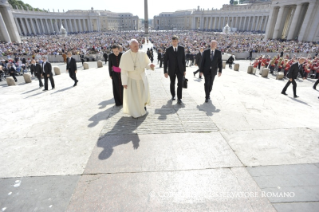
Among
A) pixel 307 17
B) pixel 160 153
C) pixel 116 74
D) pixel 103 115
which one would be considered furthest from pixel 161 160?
pixel 307 17

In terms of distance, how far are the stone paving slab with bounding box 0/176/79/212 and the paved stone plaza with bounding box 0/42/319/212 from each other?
0.04 feet

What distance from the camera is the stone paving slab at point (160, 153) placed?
2.74 meters

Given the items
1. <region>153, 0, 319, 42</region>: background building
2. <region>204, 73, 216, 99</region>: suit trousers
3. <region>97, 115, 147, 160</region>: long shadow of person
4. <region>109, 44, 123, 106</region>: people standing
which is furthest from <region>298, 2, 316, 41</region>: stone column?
<region>97, 115, 147, 160</region>: long shadow of person

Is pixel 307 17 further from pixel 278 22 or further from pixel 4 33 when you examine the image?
pixel 4 33

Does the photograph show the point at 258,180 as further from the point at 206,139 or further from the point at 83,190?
the point at 83,190

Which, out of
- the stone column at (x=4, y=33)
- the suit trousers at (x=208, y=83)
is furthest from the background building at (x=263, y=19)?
the stone column at (x=4, y=33)

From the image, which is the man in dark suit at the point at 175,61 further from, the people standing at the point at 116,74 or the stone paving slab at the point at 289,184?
the stone paving slab at the point at 289,184

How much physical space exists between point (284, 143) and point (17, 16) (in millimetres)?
89174

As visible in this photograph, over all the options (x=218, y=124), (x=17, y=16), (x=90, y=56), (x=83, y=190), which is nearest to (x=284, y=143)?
(x=218, y=124)

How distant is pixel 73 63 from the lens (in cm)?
870

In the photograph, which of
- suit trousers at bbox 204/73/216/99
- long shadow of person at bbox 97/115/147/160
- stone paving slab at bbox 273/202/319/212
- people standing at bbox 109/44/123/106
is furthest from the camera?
suit trousers at bbox 204/73/216/99

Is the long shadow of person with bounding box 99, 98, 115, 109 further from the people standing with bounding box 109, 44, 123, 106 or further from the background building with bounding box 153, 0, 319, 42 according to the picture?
the background building with bounding box 153, 0, 319, 42

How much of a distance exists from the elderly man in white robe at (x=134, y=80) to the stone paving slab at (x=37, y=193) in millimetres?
2213

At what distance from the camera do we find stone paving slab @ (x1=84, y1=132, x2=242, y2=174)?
2736 mm
